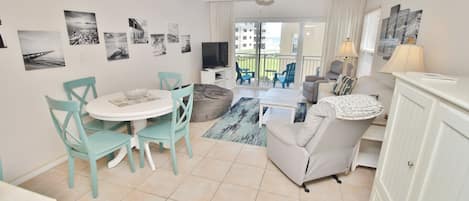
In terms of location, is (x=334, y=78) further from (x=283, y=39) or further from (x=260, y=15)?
(x=260, y=15)

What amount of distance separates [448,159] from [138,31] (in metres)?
3.89

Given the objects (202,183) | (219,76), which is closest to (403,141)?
(202,183)

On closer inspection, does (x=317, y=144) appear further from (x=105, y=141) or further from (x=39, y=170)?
(x=39, y=170)

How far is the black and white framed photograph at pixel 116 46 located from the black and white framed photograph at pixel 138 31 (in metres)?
0.17

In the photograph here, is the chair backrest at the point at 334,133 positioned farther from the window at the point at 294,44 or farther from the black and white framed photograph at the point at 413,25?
the window at the point at 294,44

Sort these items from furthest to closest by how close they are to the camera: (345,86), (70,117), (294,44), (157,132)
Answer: (294,44) < (345,86) < (157,132) < (70,117)

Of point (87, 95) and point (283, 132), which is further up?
point (87, 95)

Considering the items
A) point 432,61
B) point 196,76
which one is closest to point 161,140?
point 432,61

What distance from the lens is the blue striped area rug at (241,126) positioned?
332 centimetres

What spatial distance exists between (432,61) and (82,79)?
368cm

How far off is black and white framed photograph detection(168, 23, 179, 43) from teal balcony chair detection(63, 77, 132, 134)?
6.49 ft

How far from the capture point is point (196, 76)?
18.3ft

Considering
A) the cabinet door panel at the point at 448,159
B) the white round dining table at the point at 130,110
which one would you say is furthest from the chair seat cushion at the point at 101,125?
the cabinet door panel at the point at 448,159

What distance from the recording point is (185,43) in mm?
4996
